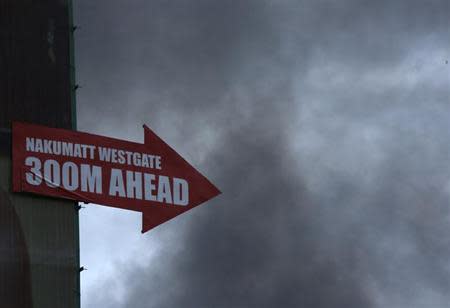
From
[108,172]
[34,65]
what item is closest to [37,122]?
[34,65]

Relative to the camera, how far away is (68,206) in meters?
71.8

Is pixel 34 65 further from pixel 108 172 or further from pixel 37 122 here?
pixel 108 172

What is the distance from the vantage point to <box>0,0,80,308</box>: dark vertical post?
6906 centimetres

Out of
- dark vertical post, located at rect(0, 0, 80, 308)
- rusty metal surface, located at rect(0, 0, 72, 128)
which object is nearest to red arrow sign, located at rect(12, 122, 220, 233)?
dark vertical post, located at rect(0, 0, 80, 308)

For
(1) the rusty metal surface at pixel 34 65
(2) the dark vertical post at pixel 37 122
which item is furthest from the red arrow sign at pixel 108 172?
(1) the rusty metal surface at pixel 34 65

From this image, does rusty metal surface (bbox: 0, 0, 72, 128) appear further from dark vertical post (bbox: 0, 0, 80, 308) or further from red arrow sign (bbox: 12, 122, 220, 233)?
red arrow sign (bbox: 12, 122, 220, 233)

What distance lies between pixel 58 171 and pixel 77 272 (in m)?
5.37

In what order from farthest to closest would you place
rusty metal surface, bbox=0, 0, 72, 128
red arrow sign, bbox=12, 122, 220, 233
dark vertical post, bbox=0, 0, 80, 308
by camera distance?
red arrow sign, bbox=12, 122, 220, 233, rusty metal surface, bbox=0, 0, 72, 128, dark vertical post, bbox=0, 0, 80, 308

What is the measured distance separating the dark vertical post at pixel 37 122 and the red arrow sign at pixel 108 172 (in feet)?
2.06

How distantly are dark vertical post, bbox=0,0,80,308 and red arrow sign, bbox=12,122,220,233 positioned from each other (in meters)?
0.63

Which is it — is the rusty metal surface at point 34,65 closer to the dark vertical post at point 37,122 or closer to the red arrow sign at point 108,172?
the dark vertical post at point 37,122

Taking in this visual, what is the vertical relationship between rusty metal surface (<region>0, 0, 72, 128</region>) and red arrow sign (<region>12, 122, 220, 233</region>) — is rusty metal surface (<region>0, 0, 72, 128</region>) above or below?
above

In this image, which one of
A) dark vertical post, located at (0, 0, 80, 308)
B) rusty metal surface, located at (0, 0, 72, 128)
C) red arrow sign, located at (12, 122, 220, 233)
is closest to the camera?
dark vertical post, located at (0, 0, 80, 308)

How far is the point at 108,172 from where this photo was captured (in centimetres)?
7331
